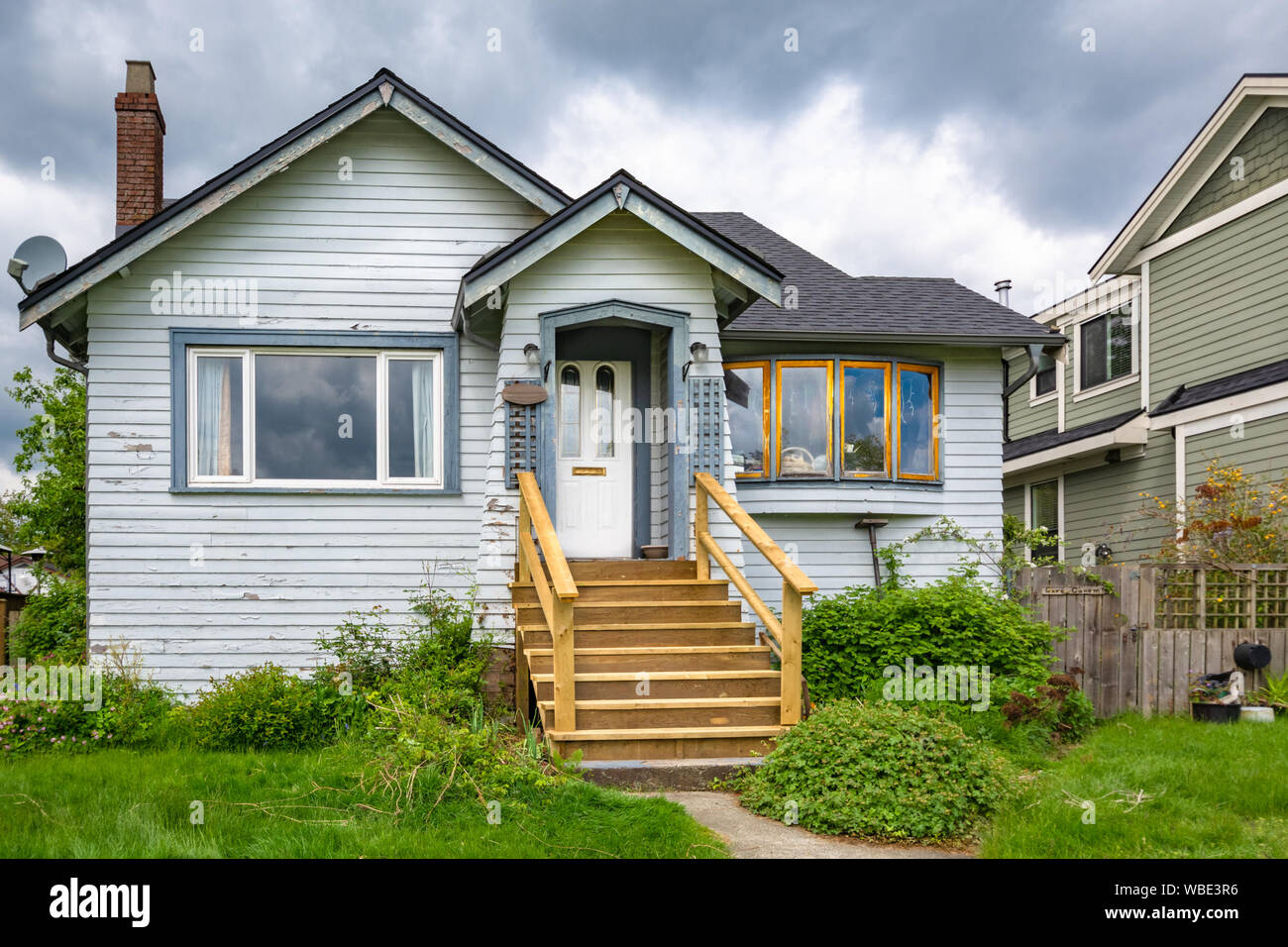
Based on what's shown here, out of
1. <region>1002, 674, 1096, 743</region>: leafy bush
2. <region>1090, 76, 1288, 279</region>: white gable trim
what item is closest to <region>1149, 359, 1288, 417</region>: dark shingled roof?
<region>1090, 76, 1288, 279</region>: white gable trim

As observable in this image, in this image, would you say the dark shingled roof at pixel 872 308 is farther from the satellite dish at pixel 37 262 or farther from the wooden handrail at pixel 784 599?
the satellite dish at pixel 37 262

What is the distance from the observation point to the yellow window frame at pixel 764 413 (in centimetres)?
1122

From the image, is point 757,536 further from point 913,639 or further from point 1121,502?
point 1121,502

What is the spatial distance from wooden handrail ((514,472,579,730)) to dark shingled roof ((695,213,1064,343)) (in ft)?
13.2

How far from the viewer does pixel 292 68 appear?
11.6 m

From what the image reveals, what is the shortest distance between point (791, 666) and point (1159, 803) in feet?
8.00

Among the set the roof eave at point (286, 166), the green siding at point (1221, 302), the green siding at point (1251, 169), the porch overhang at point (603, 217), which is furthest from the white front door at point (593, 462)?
the green siding at point (1251, 169)

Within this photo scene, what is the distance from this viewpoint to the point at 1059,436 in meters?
17.1

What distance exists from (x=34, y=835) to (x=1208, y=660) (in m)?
9.55

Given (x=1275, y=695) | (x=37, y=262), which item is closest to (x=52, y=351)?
(x=37, y=262)

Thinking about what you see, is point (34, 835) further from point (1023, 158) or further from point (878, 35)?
point (1023, 158)

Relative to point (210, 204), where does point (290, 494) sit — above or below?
below

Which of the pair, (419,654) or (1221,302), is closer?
(419,654)

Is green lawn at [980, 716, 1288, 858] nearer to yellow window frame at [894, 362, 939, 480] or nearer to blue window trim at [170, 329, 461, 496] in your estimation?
yellow window frame at [894, 362, 939, 480]
